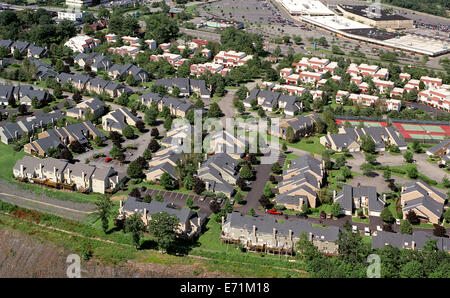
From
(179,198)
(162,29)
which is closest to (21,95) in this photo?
(179,198)

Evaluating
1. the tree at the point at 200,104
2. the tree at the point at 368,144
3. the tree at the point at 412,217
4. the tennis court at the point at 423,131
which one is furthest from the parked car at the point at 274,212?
the tree at the point at 200,104

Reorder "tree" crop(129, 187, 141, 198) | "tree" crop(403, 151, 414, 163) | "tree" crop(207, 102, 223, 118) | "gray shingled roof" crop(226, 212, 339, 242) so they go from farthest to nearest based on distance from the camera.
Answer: "tree" crop(207, 102, 223, 118)
"tree" crop(403, 151, 414, 163)
"tree" crop(129, 187, 141, 198)
"gray shingled roof" crop(226, 212, 339, 242)

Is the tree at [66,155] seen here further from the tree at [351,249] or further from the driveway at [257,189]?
the tree at [351,249]

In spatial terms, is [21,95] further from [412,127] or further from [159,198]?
[412,127]

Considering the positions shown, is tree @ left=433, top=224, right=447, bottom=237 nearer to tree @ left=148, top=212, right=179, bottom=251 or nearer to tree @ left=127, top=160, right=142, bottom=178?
tree @ left=148, top=212, right=179, bottom=251

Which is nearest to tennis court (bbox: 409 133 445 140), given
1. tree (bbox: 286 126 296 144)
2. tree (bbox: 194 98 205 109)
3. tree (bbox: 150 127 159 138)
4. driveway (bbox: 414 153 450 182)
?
driveway (bbox: 414 153 450 182)

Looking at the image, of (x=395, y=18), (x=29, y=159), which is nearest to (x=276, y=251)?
(x=29, y=159)
